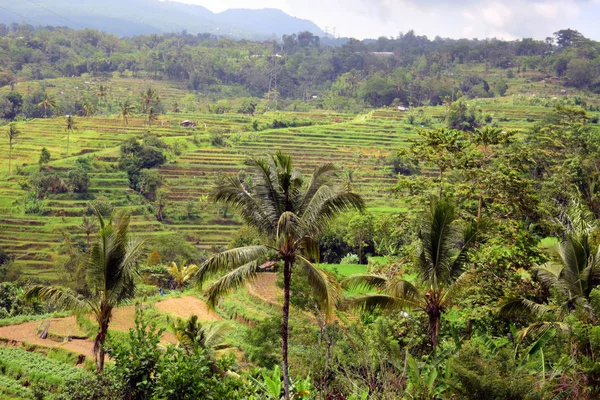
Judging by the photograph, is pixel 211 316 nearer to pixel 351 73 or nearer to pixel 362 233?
pixel 362 233

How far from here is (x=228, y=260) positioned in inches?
356

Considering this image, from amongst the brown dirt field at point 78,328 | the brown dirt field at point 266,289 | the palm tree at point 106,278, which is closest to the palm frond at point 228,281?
the palm tree at point 106,278

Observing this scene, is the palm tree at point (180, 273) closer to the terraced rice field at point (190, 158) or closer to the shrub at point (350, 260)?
the shrub at point (350, 260)

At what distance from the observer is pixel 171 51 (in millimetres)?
111750

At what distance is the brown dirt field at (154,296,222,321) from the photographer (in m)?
21.5

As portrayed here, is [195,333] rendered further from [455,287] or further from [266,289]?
[266,289]

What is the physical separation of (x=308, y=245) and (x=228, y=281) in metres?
1.28

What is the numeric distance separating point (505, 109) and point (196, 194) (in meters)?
32.9

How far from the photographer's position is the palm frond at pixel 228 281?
9.01 metres

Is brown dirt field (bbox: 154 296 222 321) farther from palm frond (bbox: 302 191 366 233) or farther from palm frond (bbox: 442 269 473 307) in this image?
palm frond (bbox: 302 191 366 233)

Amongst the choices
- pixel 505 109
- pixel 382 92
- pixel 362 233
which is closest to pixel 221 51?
pixel 382 92

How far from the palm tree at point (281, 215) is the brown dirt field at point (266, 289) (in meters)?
11.5

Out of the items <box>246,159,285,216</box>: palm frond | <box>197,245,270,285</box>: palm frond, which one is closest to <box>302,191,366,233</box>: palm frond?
<box>246,159,285,216</box>: palm frond

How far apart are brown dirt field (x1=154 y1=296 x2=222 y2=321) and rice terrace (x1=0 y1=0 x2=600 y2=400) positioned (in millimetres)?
123
